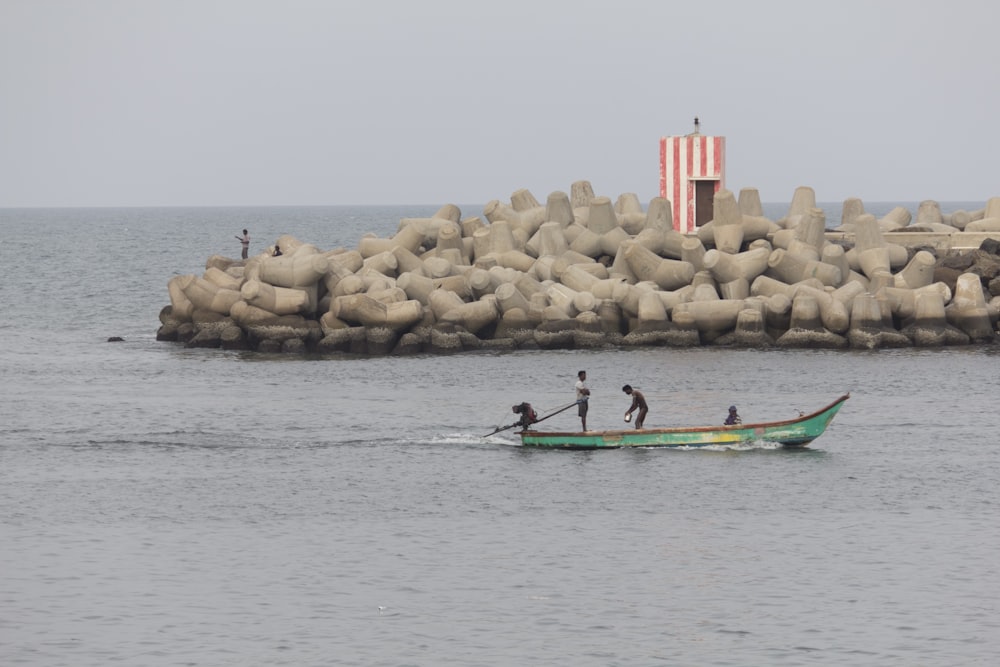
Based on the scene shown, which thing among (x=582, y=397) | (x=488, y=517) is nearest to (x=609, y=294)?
(x=582, y=397)

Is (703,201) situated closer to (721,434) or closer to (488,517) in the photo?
(721,434)

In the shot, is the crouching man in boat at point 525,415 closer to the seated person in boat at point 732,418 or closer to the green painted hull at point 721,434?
the green painted hull at point 721,434

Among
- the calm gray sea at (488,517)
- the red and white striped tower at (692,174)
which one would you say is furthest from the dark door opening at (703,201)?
the calm gray sea at (488,517)

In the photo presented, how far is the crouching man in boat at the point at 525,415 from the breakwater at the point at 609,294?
1309cm

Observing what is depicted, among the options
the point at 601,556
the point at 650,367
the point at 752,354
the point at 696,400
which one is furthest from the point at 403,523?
the point at 752,354

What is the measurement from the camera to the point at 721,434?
105 feet

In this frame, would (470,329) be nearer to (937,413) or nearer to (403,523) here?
(937,413)

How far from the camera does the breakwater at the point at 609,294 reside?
46469 millimetres

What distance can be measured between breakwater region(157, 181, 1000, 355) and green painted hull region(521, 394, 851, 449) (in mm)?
13631

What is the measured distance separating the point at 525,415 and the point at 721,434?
Answer: 13.0 feet

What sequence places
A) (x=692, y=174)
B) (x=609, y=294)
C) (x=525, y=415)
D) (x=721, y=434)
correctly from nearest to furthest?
(x=721, y=434) → (x=525, y=415) → (x=609, y=294) → (x=692, y=174)

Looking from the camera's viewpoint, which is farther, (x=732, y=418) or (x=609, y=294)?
(x=609, y=294)

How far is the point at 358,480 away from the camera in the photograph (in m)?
30.5

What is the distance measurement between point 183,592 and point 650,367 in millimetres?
22512
